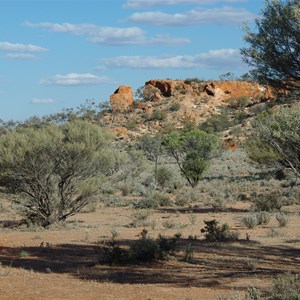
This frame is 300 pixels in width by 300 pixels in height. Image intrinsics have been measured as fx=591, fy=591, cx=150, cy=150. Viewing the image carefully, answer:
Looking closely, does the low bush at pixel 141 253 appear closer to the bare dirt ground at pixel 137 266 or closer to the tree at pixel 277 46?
the bare dirt ground at pixel 137 266

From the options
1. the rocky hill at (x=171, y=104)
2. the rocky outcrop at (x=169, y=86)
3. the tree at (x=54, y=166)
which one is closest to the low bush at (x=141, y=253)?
the tree at (x=54, y=166)

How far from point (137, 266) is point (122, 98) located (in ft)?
288

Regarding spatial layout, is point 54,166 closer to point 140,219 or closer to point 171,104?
point 140,219

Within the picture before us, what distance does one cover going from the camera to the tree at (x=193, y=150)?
125 feet

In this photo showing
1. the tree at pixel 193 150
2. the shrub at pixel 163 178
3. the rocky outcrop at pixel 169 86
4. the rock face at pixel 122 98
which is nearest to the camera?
the tree at pixel 193 150

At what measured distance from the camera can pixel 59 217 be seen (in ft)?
70.2

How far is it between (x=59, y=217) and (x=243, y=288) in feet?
39.3

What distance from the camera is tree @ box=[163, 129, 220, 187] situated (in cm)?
3822

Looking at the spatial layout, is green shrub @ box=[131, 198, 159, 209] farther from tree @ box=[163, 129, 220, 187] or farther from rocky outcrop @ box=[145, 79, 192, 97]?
rocky outcrop @ box=[145, 79, 192, 97]

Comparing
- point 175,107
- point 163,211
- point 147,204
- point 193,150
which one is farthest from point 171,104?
point 163,211

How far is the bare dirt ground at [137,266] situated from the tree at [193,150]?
17511 mm

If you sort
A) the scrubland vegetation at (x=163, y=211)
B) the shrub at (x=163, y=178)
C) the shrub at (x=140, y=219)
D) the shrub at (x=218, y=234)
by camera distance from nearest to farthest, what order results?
the scrubland vegetation at (x=163, y=211) → the shrub at (x=218, y=234) → the shrub at (x=140, y=219) → the shrub at (x=163, y=178)

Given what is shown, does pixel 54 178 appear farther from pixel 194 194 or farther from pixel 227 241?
pixel 194 194

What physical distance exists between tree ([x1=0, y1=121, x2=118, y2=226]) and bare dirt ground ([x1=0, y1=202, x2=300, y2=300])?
124 centimetres
